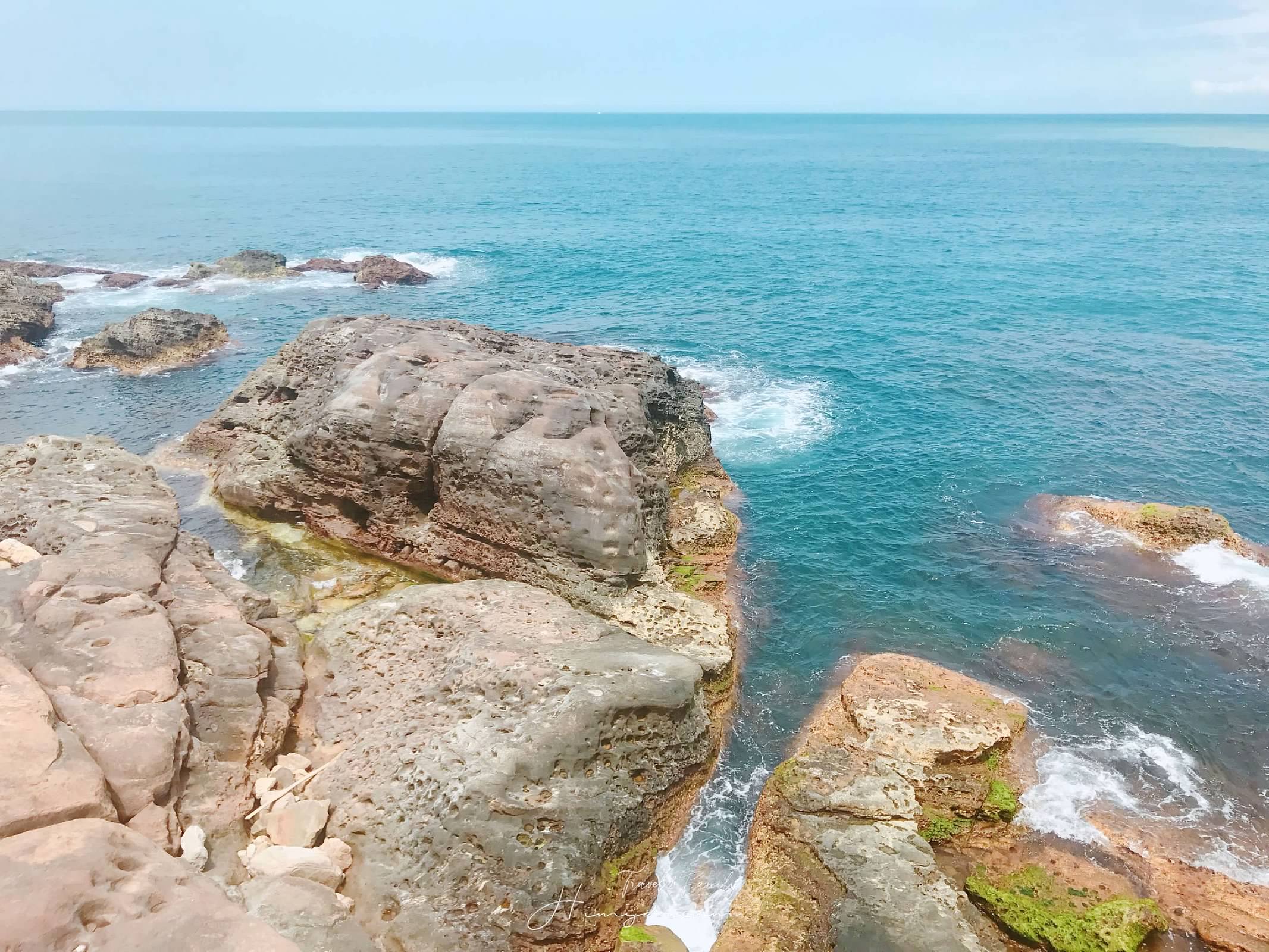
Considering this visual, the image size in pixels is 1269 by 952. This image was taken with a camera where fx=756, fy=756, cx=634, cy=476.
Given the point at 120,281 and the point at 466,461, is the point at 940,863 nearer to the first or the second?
the point at 466,461

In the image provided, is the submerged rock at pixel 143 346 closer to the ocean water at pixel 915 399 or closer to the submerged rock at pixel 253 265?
the ocean water at pixel 915 399

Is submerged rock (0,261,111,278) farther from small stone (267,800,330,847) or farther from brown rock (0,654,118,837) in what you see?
small stone (267,800,330,847)

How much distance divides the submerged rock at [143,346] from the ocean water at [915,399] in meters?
2.03

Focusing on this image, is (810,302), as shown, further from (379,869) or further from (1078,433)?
(379,869)

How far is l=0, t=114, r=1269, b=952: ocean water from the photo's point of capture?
68.5 feet

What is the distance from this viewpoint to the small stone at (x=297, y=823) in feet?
44.0

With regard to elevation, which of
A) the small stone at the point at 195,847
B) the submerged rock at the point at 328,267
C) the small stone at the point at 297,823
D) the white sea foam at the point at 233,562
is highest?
the small stone at the point at 195,847

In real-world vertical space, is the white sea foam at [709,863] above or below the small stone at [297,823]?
below

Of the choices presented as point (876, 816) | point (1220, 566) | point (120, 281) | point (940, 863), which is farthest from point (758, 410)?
point (120, 281)

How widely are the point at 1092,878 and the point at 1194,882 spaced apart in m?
2.19

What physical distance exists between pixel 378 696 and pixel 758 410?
28.1 meters

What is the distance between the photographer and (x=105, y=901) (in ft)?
30.1

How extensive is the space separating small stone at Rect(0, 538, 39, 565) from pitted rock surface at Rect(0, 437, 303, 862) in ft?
1.06

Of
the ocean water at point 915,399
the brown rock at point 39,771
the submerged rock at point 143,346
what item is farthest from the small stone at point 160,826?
the submerged rock at point 143,346
